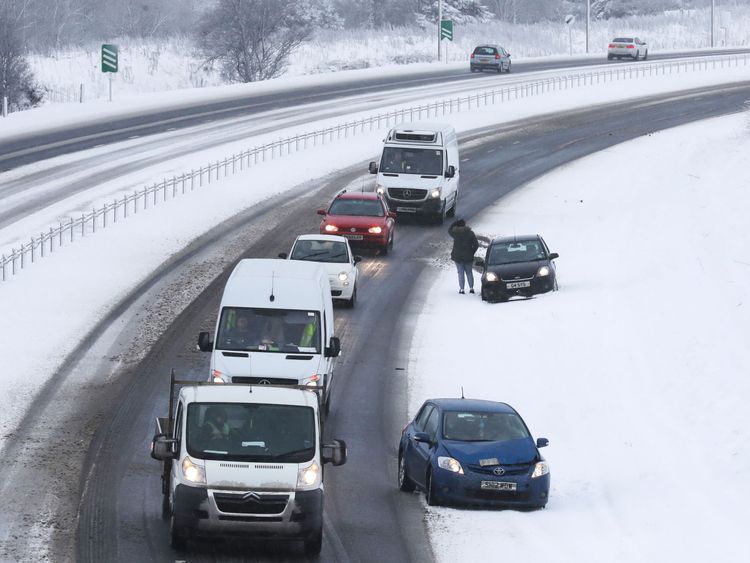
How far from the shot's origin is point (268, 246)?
38562mm

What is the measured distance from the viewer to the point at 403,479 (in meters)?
18.7

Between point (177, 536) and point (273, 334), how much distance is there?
617cm

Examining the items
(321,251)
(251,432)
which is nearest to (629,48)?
(321,251)

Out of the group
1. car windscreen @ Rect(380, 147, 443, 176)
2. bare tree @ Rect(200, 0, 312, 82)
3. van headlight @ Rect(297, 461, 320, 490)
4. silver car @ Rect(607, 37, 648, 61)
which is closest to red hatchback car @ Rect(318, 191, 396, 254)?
car windscreen @ Rect(380, 147, 443, 176)

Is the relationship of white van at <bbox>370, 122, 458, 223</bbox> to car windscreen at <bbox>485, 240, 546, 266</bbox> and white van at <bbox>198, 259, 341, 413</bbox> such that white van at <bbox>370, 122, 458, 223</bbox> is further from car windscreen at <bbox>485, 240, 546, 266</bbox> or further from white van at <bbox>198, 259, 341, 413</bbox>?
white van at <bbox>198, 259, 341, 413</bbox>

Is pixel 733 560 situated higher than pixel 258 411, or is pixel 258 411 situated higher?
pixel 258 411

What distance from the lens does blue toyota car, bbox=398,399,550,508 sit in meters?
17.5

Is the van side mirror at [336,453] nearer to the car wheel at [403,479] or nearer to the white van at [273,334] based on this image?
the car wheel at [403,479]

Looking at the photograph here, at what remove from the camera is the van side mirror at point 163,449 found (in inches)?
608

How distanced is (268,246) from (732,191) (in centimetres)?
1355

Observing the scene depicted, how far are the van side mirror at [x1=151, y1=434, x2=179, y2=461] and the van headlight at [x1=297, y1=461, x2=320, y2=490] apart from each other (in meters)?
1.37

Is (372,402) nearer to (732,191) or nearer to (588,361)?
(588,361)

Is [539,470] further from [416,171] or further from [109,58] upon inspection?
[109,58]

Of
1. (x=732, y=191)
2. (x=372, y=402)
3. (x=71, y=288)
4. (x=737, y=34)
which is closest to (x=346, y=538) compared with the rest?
(x=372, y=402)
